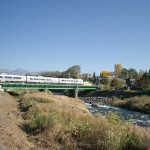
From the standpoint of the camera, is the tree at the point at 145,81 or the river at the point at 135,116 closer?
the river at the point at 135,116

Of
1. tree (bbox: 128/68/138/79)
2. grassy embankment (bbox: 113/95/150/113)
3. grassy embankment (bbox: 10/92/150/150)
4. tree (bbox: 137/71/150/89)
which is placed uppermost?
tree (bbox: 128/68/138/79)

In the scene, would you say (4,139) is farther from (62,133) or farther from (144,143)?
(144,143)

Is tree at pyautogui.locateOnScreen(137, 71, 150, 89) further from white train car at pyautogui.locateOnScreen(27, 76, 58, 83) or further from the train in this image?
white train car at pyautogui.locateOnScreen(27, 76, 58, 83)

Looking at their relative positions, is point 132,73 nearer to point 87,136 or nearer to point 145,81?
point 145,81

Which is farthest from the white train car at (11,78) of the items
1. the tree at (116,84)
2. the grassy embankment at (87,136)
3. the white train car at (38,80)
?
the grassy embankment at (87,136)

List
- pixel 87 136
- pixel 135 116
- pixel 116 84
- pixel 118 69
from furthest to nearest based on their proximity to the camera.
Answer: pixel 118 69
pixel 116 84
pixel 135 116
pixel 87 136

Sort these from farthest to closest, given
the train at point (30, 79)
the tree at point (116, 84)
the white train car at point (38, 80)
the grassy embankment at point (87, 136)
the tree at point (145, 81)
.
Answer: the tree at point (116, 84) → the tree at point (145, 81) → the white train car at point (38, 80) → the train at point (30, 79) → the grassy embankment at point (87, 136)

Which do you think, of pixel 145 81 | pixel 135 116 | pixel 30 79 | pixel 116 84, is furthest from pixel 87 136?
pixel 116 84

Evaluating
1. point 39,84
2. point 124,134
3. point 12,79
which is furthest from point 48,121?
point 39,84

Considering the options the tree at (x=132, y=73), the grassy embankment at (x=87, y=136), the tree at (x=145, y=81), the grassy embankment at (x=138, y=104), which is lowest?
the grassy embankment at (x=138, y=104)

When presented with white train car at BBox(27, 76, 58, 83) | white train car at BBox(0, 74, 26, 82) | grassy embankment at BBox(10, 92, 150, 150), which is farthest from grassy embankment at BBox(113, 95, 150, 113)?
grassy embankment at BBox(10, 92, 150, 150)

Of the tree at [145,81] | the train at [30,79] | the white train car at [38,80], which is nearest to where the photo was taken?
the train at [30,79]

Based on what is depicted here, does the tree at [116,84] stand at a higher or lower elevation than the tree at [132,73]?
lower

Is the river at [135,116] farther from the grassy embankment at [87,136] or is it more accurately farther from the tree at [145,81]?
the tree at [145,81]
